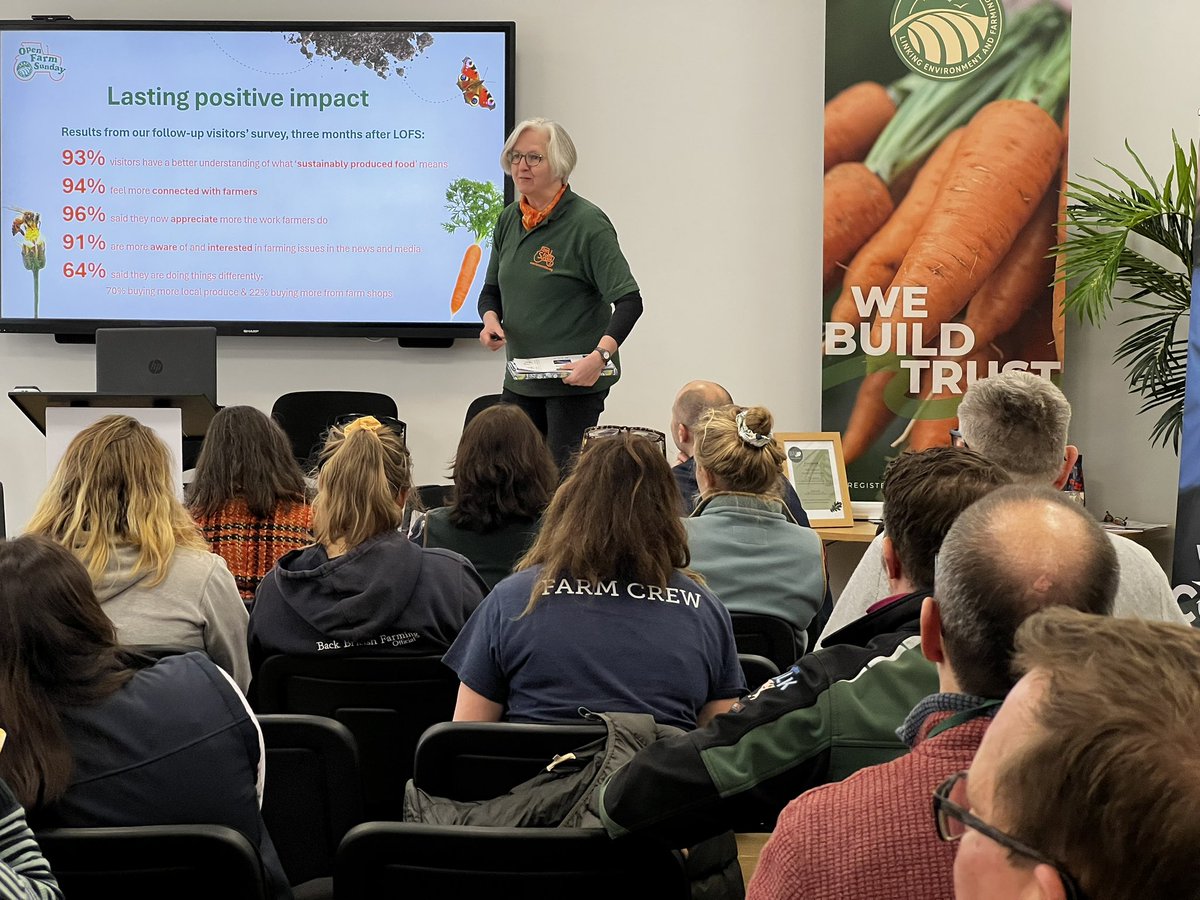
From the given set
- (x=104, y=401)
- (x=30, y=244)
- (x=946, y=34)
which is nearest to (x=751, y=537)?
(x=104, y=401)

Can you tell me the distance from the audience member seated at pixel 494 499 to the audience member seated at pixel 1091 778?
7.78ft

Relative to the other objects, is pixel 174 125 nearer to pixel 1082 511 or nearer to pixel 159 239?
pixel 159 239

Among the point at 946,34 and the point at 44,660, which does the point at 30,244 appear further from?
the point at 44,660

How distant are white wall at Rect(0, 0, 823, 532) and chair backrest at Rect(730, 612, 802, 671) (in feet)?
11.1

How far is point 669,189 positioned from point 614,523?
4.23 metres

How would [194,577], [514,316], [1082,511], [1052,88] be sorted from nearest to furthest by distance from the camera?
[1082,511] → [194,577] → [514,316] → [1052,88]

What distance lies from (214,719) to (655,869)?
60 cm

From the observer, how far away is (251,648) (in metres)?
2.58

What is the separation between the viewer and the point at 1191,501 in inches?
154

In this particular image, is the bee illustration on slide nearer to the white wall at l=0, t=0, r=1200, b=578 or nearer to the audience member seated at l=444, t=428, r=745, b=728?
the white wall at l=0, t=0, r=1200, b=578

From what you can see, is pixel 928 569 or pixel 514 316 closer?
pixel 928 569

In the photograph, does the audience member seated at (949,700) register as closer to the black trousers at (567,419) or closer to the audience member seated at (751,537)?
the audience member seated at (751,537)

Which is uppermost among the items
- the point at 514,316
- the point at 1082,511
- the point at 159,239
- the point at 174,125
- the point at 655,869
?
the point at 174,125

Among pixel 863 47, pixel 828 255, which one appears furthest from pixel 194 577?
pixel 863 47
